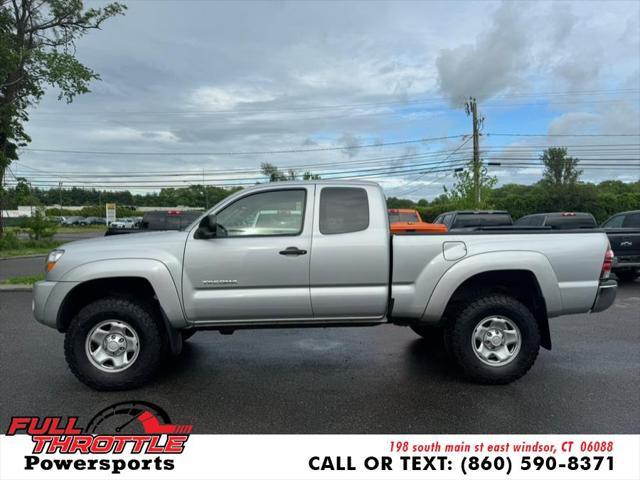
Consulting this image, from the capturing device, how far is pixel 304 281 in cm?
407

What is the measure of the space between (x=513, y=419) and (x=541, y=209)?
108 ft

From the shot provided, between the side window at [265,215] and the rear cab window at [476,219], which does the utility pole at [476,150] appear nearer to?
the rear cab window at [476,219]

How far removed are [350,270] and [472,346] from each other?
4.45 ft

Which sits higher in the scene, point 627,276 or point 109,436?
point 627,276

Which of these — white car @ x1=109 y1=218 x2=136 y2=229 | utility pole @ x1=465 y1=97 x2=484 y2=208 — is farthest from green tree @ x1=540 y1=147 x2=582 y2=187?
white car @ x1=109 y1=218 x2=136 y2=229

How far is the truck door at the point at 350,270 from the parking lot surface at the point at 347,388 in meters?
0.74

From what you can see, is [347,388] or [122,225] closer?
[347,388]

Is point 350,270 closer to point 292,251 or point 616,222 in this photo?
point 292,251

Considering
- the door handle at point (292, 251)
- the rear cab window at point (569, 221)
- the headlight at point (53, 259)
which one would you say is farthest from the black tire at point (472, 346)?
the rear cab window at point (569, 221)

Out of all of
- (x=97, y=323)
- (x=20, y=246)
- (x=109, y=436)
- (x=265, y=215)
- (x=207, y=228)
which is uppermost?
(x=265, y=215)

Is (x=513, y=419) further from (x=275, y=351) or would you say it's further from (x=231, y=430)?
(x=275, y=351)

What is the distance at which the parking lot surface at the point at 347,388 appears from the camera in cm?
345

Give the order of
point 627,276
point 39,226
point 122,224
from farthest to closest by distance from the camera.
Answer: point 122,224, point 39,226, point 627,276

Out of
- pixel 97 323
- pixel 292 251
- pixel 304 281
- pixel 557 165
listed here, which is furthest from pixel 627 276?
pixel 557 165
